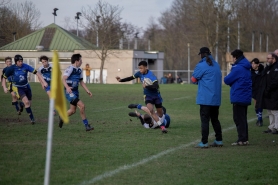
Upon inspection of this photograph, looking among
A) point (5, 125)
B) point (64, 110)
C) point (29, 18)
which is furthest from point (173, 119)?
point (29, 18)

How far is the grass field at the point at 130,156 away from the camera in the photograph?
8023 mm

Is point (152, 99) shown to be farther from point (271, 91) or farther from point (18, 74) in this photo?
point (18, 74)

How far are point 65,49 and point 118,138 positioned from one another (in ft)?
188

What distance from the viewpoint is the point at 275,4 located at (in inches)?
3664

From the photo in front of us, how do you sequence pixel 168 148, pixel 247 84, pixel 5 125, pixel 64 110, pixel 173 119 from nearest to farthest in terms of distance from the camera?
pixel 64 110, pixel 168 148, pixel 247 84, pixel 5 125, pixel 173 119

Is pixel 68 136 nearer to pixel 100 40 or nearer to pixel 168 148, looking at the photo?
pixel 168 148

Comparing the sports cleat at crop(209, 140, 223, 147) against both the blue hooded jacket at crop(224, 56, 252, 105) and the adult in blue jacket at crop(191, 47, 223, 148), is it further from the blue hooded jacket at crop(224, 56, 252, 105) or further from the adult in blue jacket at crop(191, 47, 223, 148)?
the blue hooded jacket at crop(224, 56, 252, 105)

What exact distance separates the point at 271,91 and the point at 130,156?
585 cm

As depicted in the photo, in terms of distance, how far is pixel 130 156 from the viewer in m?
9.94

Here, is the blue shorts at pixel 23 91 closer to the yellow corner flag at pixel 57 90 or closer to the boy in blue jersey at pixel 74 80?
the boy in blue jersey at pixel 74 80

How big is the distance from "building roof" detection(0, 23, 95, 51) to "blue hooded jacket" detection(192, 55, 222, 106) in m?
56.1

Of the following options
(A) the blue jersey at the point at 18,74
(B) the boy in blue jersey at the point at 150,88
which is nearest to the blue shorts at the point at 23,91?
(A) the blue jersey at the point at 18,74

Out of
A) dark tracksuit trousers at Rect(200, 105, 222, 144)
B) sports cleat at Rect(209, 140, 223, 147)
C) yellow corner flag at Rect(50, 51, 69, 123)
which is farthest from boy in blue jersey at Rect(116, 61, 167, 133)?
yellow corner flag at Rect(50, 51, 69, 123)

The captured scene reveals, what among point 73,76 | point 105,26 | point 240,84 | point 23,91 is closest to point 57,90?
point 240,84
